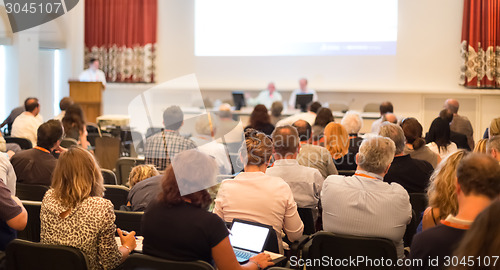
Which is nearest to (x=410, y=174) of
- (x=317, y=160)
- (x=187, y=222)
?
(x=317, y=160)

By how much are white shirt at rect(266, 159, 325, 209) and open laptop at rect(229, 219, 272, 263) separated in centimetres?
83

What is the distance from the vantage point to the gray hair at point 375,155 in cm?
315

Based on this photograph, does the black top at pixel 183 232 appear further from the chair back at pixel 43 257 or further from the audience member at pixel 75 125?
the audience member at pixel 75 125

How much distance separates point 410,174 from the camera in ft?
13.2

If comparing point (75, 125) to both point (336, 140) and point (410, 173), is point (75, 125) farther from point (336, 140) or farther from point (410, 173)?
point (410, 173)

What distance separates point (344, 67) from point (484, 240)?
1008cm

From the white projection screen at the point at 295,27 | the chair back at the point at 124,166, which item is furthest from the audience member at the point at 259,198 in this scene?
the white projection screen at the point at 295,27

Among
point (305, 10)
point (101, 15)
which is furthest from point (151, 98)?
point (305, 10)

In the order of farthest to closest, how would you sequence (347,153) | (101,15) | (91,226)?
(101,15)
(347,153)
(91,226)

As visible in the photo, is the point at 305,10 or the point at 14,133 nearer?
the point at 14,133

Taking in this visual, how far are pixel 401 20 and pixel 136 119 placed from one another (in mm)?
5461

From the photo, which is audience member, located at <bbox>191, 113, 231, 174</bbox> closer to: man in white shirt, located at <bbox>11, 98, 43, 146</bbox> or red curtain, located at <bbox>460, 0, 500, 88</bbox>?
man in white shirt, located at <bbox>11, 98, 43, 146</bbox>

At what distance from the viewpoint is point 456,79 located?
10.8 m

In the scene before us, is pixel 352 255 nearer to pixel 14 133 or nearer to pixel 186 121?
pixel 186 121
